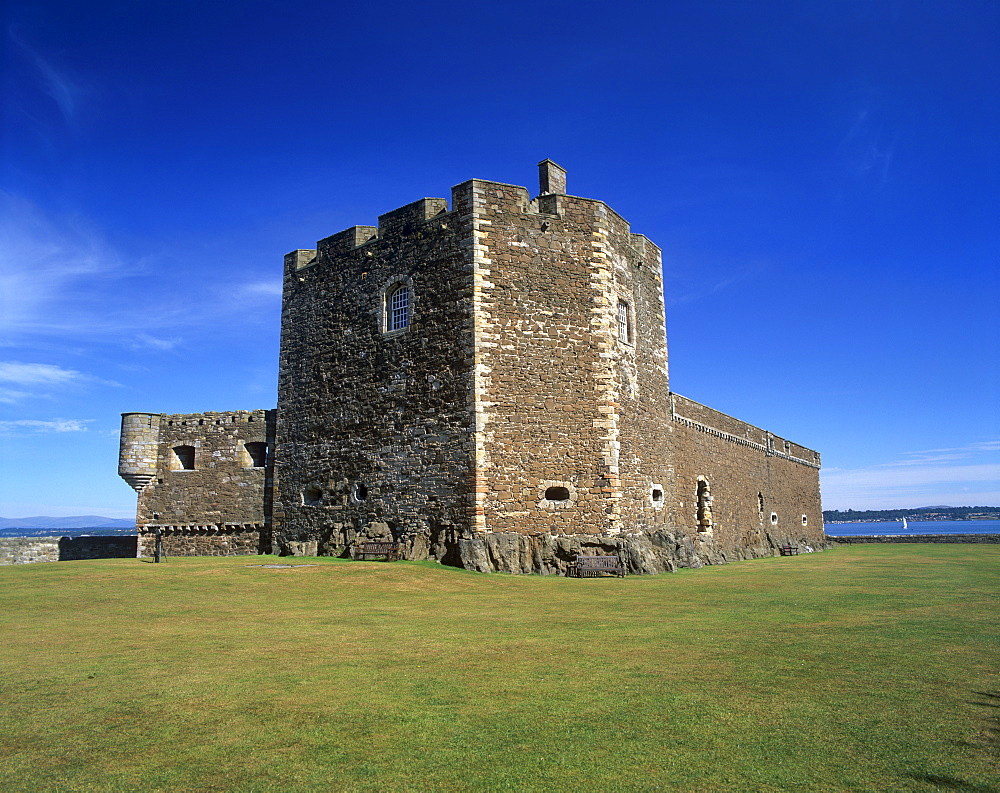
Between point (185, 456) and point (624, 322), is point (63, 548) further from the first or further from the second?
point (624, 322)

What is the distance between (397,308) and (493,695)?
631 inches

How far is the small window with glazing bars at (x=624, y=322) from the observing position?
21225mm

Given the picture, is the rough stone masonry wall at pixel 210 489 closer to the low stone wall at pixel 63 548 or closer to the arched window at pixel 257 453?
the arched window at pixel 257 453

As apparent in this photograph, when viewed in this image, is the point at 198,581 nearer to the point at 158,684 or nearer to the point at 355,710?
the point at 158,684

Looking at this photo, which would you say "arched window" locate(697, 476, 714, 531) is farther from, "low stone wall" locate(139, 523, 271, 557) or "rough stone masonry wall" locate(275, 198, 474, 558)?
"low stone wall" locate(139, 523, 271, 557)

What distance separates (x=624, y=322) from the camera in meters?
21.5

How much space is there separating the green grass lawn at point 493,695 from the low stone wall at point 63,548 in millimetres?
15239

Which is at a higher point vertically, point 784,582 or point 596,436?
point 596,436

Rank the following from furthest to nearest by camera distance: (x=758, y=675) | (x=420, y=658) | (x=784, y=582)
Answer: (x=784, y=582)
(x=420, y=658)
(x=758, y=675)

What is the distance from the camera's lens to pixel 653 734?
495 centimetres

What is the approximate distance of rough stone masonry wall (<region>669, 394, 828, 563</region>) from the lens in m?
26.2

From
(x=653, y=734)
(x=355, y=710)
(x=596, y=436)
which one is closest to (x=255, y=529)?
(x=596, y=436)

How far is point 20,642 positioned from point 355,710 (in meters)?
5.25

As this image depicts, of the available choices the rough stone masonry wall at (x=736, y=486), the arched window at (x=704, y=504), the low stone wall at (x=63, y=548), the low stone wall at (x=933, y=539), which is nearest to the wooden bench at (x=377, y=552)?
the rough stone masonry wall at (x=736, y=486)
